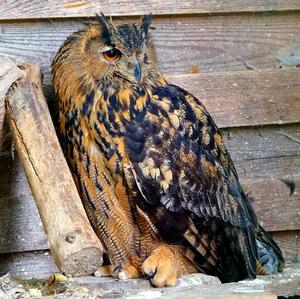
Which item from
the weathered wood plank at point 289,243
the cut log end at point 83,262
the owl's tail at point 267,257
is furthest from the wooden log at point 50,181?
the weathered wood plank at point 289,243

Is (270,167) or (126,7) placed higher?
(126,7)

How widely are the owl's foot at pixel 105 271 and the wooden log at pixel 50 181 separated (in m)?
0.20

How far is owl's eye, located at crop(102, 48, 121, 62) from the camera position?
96.3 inches

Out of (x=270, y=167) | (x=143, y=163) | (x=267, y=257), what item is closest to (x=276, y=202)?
(x=270, y=167)

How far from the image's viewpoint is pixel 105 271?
2.32 m

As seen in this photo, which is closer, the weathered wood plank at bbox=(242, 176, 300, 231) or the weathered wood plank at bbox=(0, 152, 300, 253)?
the weathered wood plank at bbox=(0, 152, 300, 253)

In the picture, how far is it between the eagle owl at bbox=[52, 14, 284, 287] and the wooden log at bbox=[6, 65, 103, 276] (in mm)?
164

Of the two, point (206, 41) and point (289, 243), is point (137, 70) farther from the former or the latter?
point (289, 243)

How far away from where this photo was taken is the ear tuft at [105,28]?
7.87 feet

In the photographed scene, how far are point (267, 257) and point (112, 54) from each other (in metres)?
0.92

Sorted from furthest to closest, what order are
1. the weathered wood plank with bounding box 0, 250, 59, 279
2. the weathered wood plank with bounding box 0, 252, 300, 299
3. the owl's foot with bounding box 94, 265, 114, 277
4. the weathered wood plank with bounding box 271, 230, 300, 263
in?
1. the weathered wood plank with bounding box 271, 230, 300, 263
2. the weathered wood plank with bounding box 0, 250, 59, 279
3. the owl's foot with bounding box 94, 265, 114, 277
4. the weathered wood plank with bounding box 0, 252, 300, 299

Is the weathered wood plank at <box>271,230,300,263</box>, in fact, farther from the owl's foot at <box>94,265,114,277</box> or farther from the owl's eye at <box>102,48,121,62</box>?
the owl's eye at <box>102,48,121,62</box>

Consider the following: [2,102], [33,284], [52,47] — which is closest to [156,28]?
[52,47]

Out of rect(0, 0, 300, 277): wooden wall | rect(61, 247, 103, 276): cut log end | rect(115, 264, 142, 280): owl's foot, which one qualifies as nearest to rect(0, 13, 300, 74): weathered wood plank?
rect(0, 0, 300, 277): wooden wall
